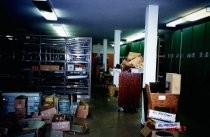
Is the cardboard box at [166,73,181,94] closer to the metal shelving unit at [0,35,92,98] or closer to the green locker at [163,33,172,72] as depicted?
the green locker at [163,33,172,72]

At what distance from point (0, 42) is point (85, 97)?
4099 millimetres

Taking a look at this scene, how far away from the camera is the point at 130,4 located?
224 inches

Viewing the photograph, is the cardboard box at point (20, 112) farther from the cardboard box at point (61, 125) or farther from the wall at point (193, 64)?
the wall at point (193, 64)

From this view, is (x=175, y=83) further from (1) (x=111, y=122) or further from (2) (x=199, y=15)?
(2) (x=199, y=15)

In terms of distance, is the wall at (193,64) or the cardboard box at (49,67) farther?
the cardboard box at (49,67)

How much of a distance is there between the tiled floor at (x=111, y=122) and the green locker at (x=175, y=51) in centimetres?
218

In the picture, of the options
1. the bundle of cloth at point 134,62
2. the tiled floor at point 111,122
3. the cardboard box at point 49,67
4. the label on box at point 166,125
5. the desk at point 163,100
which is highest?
the bundle of cloth at point 134,62

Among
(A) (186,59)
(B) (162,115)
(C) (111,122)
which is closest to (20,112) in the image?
(C) (111,122)

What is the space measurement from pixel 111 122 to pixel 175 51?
12.5 feet

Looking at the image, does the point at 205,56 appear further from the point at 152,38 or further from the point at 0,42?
the point at 0,42

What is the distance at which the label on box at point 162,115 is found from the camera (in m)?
4.52

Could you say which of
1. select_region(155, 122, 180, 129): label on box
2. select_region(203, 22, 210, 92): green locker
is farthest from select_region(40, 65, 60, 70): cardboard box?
select_region(155, 122, 180, 129): label on box

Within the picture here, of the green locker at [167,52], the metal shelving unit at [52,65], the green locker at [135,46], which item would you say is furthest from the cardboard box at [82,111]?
the green locker at [135,46]

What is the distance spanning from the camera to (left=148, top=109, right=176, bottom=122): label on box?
14.8ft
